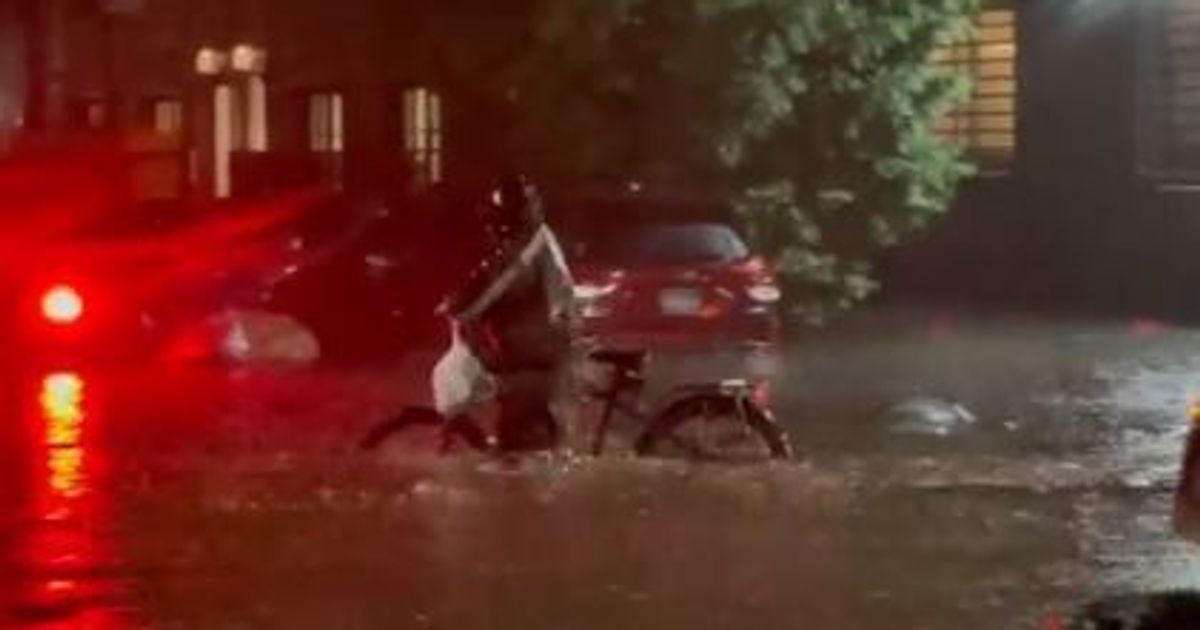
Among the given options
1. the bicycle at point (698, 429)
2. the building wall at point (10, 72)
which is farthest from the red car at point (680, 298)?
the bicycle at point (698, 429)

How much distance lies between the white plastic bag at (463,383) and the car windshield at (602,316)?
2 centimetres

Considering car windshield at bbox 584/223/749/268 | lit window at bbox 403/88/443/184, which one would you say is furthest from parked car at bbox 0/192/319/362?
lit window at bbox 403/88/443/184

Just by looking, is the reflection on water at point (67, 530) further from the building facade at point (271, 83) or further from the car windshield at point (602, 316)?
the building facade at point (271, 83)

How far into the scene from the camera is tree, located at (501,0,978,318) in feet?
86.6

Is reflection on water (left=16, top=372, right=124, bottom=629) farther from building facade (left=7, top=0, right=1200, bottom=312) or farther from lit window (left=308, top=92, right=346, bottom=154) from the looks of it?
lit window (left=308, top=92, right=346, bottom=154)

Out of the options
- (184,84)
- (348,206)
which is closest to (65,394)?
(348,206)

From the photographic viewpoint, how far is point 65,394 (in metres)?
22.2

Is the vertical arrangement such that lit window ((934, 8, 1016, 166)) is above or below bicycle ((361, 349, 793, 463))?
above

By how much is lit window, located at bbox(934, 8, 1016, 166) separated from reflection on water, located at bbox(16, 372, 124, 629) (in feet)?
49.0

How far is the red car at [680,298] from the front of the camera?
23.9 metres

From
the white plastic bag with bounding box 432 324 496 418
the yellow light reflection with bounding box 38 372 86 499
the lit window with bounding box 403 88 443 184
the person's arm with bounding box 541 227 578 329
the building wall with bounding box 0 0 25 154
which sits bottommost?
the yellow light reflection with bounding box 38 372 86 499

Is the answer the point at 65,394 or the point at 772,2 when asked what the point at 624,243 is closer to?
the point at 772,2

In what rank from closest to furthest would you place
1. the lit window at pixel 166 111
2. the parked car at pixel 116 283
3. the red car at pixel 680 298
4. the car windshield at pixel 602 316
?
the car windshield at pixel 602 316
the red car at pixel 680 298
the parked car at pixel 116 283
the lit window at pixel 166 111

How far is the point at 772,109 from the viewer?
87.2ft
